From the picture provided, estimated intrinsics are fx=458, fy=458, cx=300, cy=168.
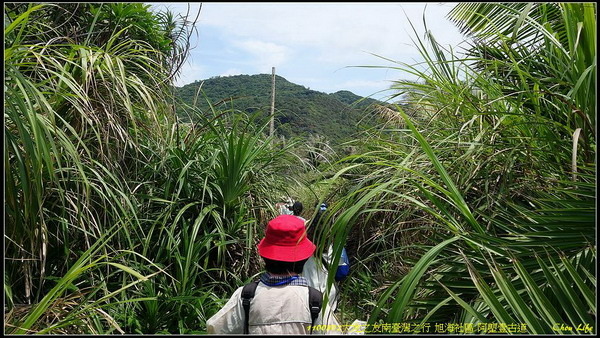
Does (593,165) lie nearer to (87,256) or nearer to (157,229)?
(87,256)

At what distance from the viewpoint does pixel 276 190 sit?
135 inches

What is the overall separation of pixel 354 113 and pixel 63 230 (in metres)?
2.94

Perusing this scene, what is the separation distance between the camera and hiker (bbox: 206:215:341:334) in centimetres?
162

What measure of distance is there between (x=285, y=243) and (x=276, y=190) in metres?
1.62

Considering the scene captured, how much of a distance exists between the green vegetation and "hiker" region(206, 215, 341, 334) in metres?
0.15

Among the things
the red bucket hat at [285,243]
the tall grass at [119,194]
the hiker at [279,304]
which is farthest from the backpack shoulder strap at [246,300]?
the tall grass at [119,194]

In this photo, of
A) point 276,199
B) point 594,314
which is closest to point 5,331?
point 594,314

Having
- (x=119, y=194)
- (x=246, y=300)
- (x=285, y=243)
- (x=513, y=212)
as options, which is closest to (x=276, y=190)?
(x=119, y=194)

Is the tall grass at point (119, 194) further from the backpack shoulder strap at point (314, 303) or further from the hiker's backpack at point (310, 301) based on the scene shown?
the backpack shoulder strap at point (314, 303)

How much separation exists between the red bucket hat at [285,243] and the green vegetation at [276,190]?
0.12m

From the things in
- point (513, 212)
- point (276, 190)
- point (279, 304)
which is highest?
point (513, 212)

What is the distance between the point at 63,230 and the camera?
2098 mm

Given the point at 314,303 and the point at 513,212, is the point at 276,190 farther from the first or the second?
the point at 513,212

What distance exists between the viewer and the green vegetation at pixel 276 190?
1365 mm
